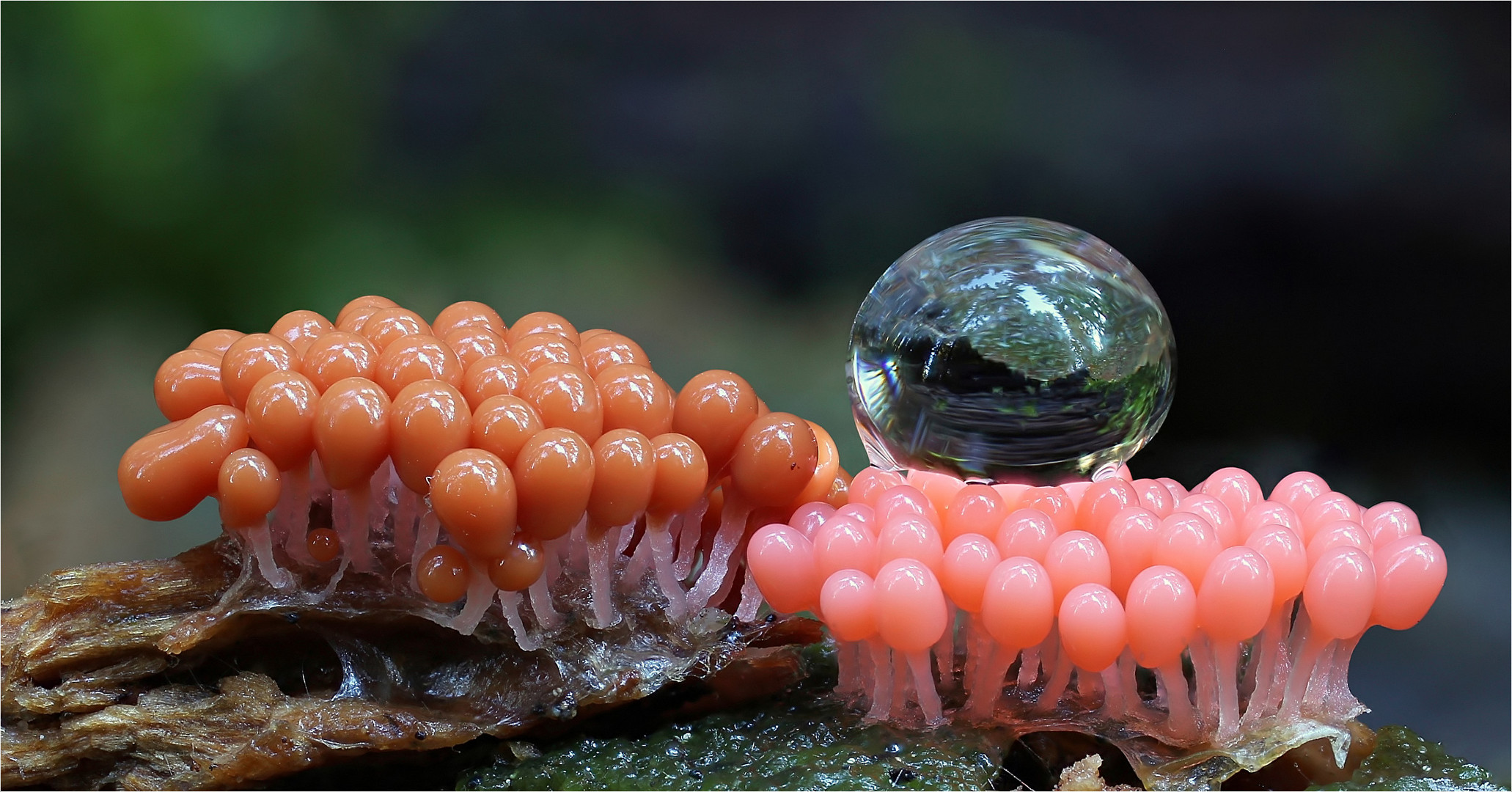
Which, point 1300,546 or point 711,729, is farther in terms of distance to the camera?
point 711,729

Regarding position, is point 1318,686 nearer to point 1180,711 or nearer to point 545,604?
point 1180,711

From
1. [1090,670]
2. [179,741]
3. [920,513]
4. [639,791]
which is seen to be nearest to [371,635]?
[179,741]

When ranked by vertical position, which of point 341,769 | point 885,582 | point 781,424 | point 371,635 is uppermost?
point 781,424

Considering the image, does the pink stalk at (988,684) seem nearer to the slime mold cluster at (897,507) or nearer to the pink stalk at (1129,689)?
the slime mold cluster at (897,507)

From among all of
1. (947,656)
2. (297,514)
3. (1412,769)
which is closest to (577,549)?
(297,514)

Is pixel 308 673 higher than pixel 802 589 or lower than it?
lower

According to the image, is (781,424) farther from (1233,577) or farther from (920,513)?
(1233,577)

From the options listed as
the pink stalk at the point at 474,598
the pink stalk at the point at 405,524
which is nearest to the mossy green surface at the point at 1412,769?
the pink stalk at the point at 474,598
